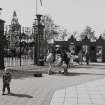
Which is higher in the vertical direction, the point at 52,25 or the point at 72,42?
the point at 52,25

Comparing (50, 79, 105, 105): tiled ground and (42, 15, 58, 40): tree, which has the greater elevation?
(42, 15, 58, 40): tree

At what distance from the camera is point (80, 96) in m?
11.6

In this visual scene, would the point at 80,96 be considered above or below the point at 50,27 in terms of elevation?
below

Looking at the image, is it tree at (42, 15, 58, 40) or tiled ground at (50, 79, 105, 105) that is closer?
tiled ground at (50, 79, 105, 105)

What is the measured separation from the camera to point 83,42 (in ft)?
135

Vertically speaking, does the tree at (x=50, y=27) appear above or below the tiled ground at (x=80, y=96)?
above

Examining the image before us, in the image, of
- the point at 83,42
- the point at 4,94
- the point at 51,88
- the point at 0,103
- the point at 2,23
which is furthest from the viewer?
the point at 83,42

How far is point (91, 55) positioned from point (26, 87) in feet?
93.7

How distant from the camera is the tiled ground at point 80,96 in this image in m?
10.4

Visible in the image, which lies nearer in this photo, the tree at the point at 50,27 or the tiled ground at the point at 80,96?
the tiled ground at the point at 80,96

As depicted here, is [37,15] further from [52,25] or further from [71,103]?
[52,25]

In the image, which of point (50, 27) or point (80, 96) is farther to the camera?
point (50, 27)

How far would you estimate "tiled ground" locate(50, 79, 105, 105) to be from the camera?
1040cm

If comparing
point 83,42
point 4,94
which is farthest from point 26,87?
point 83,42
